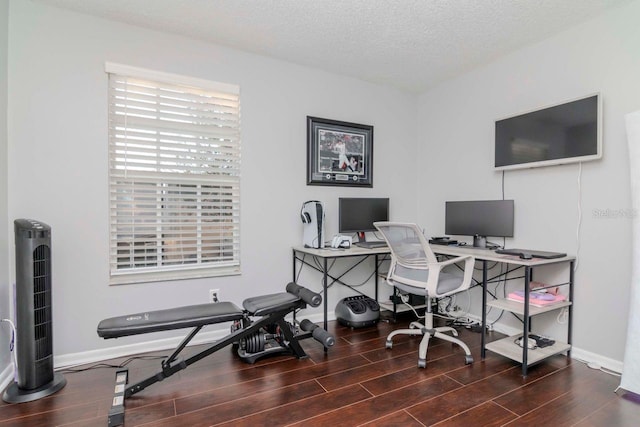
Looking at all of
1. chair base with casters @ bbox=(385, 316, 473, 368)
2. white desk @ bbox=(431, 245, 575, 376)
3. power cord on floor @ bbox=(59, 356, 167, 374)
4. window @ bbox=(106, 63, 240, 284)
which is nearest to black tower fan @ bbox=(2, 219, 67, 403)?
power cord on floor @ bbox=(59, 356, 167, 374)

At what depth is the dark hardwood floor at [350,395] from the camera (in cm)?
175

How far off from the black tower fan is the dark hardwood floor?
0.11m

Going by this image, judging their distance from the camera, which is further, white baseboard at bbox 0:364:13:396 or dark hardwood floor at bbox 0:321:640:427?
white baseboard at bbox 0:364:13:396

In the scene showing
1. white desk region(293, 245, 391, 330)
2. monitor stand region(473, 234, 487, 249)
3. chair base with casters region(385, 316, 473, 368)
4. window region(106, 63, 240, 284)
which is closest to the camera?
chair base with casters region(385, 316, 473, 368)

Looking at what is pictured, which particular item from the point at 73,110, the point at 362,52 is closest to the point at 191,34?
the point at 73,110

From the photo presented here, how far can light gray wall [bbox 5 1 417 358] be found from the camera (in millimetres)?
2268

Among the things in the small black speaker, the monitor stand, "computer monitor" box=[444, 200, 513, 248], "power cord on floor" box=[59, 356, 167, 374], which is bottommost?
"power cord on floor" box=[59, 356, 167, 374]

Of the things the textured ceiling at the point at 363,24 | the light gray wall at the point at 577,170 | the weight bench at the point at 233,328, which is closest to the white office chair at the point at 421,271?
the weight bench at the point at 233,328

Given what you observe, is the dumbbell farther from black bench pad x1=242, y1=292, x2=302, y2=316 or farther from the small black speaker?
the small black speaker

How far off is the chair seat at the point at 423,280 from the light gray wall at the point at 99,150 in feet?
3.38

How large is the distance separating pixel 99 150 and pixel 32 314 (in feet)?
3.85

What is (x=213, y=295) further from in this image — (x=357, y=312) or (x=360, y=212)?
(x=360, y=212)

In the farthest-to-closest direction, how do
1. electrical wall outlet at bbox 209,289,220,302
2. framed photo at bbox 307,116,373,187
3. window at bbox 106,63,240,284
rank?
framed photo at bbox 307,116,373,187
electrical wall outlet at bbox 209,289,220,302
window at bbox 106,63,240,284

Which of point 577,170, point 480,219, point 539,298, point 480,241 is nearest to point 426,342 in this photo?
point 539,298
